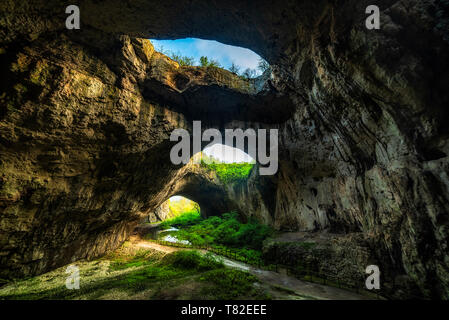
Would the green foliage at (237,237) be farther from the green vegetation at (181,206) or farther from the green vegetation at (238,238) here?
the green vegetation at (181,206)

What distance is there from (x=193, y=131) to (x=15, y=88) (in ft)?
31.7

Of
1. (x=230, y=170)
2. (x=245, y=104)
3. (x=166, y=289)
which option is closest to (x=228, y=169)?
(x=230, y=170)

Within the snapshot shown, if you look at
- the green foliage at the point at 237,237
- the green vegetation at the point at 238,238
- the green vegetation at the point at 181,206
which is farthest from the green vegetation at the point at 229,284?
the green vegetation at the point at 181,206

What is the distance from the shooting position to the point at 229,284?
22.1 feet

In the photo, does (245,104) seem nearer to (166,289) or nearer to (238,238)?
(166,289)

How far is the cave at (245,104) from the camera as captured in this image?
5.27 m

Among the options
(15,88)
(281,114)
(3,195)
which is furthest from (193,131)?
(3,195)

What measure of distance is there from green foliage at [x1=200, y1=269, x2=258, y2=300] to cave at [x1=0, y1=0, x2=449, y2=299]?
5.13 m

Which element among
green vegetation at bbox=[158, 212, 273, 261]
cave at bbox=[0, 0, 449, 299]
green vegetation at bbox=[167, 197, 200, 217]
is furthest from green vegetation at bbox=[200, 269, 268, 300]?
green vegetation at bbox=[167, 197, 200, 217]

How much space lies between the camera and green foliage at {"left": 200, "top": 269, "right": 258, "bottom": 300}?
6.01 m

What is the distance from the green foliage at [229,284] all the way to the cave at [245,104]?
5.13 m

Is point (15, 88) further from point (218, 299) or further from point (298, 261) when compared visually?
point (298, 261)
